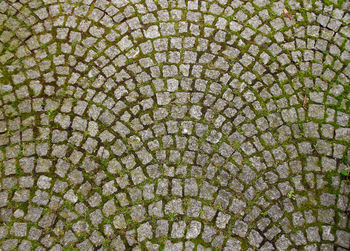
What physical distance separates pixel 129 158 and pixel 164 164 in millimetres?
469

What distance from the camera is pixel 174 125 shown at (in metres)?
4.65

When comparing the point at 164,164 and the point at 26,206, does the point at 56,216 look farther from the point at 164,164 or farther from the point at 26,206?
the point at 164,164

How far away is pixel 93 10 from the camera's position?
5.30 metres

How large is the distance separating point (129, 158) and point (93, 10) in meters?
2.48

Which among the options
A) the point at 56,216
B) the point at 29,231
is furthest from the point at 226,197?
the point at 29,231

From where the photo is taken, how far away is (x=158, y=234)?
13.5 ft

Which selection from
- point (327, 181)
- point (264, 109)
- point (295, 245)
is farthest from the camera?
point (264, 109)

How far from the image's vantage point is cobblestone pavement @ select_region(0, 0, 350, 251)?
4.15 meters

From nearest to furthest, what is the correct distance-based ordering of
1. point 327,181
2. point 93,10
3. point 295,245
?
1. point 295,245
2. point 327,181
3. point 93,10

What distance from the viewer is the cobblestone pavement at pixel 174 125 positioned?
4.15 metres

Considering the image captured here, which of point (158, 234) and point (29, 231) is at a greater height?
point (158, 234)

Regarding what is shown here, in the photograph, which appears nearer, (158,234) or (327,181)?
(158,234)

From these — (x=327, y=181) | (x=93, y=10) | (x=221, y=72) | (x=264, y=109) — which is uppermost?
(x=93, y=10)

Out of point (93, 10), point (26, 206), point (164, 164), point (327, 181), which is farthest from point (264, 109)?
point (26, 206)
